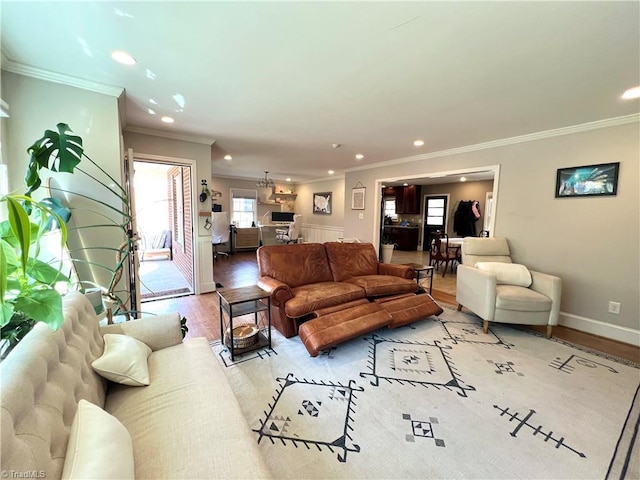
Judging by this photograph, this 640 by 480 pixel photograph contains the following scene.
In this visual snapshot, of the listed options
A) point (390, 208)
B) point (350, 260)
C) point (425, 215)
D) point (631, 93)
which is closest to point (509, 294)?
point (350, 260)

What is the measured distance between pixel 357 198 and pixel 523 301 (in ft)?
12.2

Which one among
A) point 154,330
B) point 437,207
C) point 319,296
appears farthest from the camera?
point 437,207

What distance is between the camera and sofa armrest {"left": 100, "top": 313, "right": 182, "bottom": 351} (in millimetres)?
1649

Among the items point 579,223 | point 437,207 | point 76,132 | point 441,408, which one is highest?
point 76,132

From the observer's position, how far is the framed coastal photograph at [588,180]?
275cm

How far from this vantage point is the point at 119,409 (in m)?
1.18

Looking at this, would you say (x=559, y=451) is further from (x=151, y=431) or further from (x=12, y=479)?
(x=12, y=479)

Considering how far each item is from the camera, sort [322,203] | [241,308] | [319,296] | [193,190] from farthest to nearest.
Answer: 1. [322,203]
2. [193,190]
3. [319,296]
4. [241,308]

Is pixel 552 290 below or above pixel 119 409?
above

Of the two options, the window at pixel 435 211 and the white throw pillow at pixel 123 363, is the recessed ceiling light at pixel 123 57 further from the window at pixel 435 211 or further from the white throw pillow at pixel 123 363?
the window at pixel 435 211

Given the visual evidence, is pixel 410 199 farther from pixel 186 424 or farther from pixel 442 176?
pixel 186 424

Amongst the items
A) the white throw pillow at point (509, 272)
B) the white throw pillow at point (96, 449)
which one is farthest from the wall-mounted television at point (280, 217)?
the white throw pillow at point (96, 449)

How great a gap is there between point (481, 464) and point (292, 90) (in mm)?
2795

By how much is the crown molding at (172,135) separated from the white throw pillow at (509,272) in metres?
4.03
